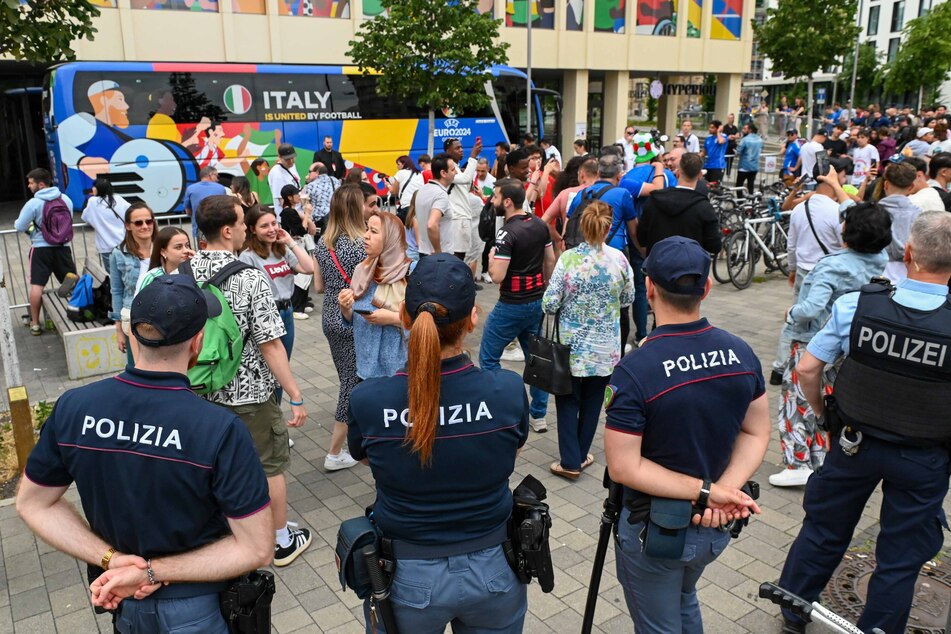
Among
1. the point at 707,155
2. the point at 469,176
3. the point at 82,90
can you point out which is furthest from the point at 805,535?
the point at 82,90

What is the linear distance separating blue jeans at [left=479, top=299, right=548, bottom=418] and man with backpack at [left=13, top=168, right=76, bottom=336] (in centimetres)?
561

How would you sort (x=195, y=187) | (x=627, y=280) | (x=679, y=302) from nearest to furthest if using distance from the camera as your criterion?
1. (x=679, y=302)
2. (x=627, y=280)
3. (x=195, y=187)

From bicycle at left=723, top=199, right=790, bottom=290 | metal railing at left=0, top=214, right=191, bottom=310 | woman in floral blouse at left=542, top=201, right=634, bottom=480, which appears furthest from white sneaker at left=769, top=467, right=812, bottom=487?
metal railing at left=0, top=214, right=191, bottom=310

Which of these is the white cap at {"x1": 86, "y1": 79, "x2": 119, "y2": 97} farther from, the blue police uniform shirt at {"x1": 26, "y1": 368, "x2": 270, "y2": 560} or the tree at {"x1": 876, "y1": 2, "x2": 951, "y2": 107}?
the tree at {"x1": 876, "y1": 2, "x2": 951, "y2": 107}

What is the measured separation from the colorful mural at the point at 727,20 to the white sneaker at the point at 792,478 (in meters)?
33.8

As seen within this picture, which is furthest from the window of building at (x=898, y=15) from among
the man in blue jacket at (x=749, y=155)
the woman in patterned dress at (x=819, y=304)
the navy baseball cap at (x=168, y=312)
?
the navy baseball cap at (x=168, y=312)

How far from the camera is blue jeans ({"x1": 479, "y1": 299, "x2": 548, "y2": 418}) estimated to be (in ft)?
18.5

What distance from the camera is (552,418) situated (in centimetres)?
618

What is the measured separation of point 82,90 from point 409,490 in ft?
54.4

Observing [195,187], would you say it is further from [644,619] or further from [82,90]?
[82,90]

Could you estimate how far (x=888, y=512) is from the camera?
315 cm

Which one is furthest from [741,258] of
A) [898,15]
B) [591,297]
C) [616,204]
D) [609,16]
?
[898,15]

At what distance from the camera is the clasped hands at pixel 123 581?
2.15 meters

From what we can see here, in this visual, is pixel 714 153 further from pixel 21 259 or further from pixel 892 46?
pixel 892 46
